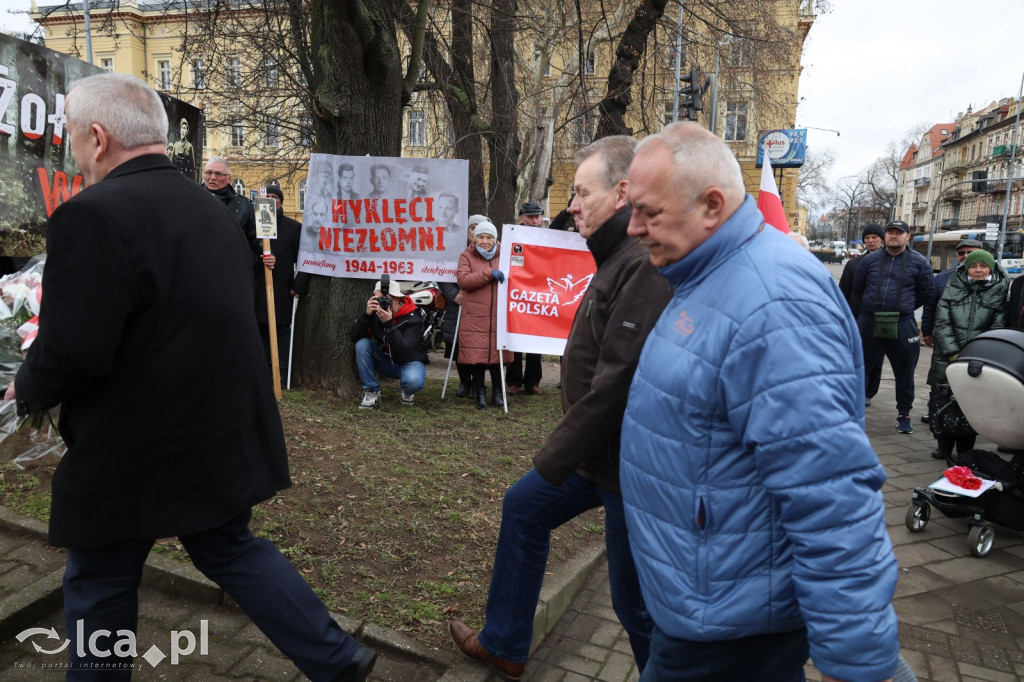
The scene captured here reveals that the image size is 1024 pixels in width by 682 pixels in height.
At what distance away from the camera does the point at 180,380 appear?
2.09 m

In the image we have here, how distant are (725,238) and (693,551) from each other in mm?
674

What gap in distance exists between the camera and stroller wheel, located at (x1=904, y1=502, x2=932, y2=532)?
4684mm

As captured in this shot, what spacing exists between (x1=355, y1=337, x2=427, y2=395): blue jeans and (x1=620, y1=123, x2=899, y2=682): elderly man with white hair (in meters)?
5.20

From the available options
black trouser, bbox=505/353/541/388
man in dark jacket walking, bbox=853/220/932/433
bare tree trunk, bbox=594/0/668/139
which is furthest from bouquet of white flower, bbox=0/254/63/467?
bare tree trunk, bbox=594/0/668/139

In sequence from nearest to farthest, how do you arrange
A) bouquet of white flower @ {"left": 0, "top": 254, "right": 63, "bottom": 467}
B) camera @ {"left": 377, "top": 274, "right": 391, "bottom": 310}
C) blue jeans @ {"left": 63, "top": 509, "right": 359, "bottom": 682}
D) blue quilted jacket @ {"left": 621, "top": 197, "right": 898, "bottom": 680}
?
blue quilted jacket @ {"left": 621, "top": 197, "right": 898, "bottom": 680}
blue jeans @ {"left": 63, "top": 509, "right": 359, "bottom": 682}
bouquet of white flower @ {"left": 0, "top": 254, "right": 63, "bottom": 467}
camera @ {"left": 377, "top": 274, "right": 391, "bottom": 310}

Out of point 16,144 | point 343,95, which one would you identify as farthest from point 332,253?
point 16,144

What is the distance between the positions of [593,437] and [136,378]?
52.7 inches

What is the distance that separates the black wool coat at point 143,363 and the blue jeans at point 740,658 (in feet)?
4.56

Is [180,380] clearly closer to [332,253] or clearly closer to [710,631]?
[710,631]

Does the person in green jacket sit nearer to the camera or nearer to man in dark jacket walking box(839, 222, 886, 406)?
man in dark jacket walking box(839, 222, 886, 406)

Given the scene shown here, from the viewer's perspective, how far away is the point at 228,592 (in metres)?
2.32

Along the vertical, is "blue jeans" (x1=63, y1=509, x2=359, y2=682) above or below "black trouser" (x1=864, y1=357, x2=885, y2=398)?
above

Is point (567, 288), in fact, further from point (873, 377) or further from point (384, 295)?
point (873, 377)

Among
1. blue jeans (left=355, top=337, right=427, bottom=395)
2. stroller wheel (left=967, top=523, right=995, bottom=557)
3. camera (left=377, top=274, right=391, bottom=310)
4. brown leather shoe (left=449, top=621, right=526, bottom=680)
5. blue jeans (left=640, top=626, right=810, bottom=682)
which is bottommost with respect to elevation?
stroller wheel (left=967, top=523, right=995, bottom=557)
